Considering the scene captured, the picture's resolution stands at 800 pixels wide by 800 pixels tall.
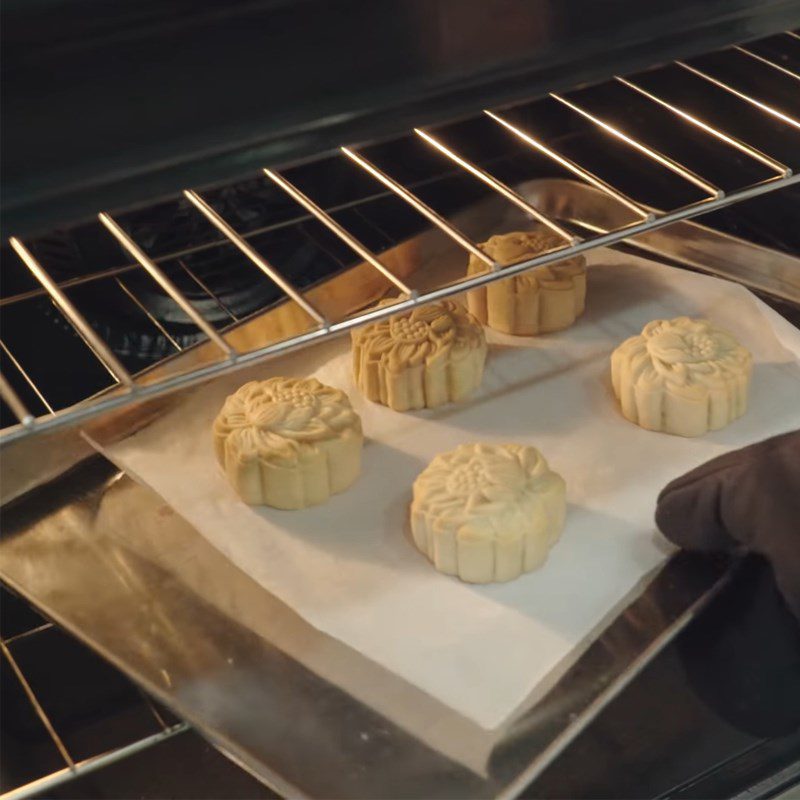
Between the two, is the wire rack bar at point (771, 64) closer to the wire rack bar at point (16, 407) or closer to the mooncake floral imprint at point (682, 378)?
the mooncake floral imprint at point (682, 378)

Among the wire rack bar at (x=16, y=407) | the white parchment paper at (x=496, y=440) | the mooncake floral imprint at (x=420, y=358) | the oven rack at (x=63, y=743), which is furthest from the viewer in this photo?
the mooncake floral imprint at (x=420, y=358)

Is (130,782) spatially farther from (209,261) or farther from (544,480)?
(209,261)

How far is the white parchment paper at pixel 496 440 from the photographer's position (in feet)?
3.14

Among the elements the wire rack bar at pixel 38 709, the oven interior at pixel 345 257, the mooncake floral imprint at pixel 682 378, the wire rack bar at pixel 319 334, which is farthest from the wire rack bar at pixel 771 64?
the wire rack bar at pixel 38 709

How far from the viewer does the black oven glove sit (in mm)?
905

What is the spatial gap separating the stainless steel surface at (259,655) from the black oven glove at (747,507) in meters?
0.05

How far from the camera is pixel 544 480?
1.02m

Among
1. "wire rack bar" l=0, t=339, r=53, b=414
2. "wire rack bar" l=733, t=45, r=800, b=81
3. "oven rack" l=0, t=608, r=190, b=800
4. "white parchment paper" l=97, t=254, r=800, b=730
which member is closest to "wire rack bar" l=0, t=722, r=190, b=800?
"oven rack" l=0, t=608, r=190, b=800

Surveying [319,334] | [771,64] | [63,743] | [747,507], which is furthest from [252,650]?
[771,64]

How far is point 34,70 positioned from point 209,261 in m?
0.70

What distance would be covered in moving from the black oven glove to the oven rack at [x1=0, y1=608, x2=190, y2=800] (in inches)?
16.7

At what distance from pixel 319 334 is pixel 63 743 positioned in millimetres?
363

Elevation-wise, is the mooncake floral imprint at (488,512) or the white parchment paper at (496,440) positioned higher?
the mooncake floral imprint at (488,512)

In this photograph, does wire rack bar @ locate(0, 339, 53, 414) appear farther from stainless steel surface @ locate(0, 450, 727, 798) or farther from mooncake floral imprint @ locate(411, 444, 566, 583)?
mooncake floral imprint @ locate(411, 444, 566, 583)
